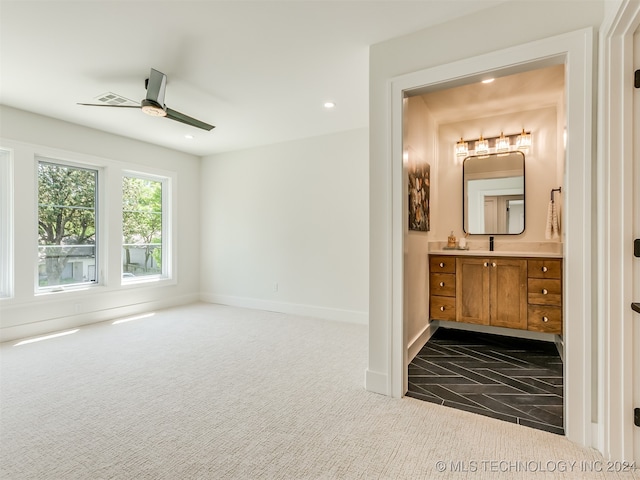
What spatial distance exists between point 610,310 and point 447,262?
1.98 meters

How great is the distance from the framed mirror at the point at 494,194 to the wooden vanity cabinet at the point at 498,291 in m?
0.69

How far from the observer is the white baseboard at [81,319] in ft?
12.3

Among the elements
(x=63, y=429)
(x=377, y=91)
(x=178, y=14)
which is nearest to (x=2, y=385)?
(x=63, y=429)

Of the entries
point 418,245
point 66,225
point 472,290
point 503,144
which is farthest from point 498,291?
point 66,225

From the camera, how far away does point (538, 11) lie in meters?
1.94

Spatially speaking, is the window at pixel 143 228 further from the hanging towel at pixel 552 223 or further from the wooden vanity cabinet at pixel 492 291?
the hanging towel at pixel 552 223

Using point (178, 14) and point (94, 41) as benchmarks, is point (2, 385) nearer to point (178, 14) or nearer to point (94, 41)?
point (94, 41)

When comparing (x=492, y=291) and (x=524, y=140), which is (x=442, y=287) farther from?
(x=524, y=140)

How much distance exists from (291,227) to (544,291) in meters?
3.28

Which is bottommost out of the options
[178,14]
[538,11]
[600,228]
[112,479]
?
[112,479]

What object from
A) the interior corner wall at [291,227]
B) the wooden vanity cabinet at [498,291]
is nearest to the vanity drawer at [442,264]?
the wooden vanity cabinet at [498,291]

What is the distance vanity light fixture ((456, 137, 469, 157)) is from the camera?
13.4ft

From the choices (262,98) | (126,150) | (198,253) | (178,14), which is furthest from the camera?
(198,253)

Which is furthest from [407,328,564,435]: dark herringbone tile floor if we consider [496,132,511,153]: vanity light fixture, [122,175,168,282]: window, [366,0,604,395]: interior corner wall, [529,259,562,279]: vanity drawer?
[122,175,168,282]: window
